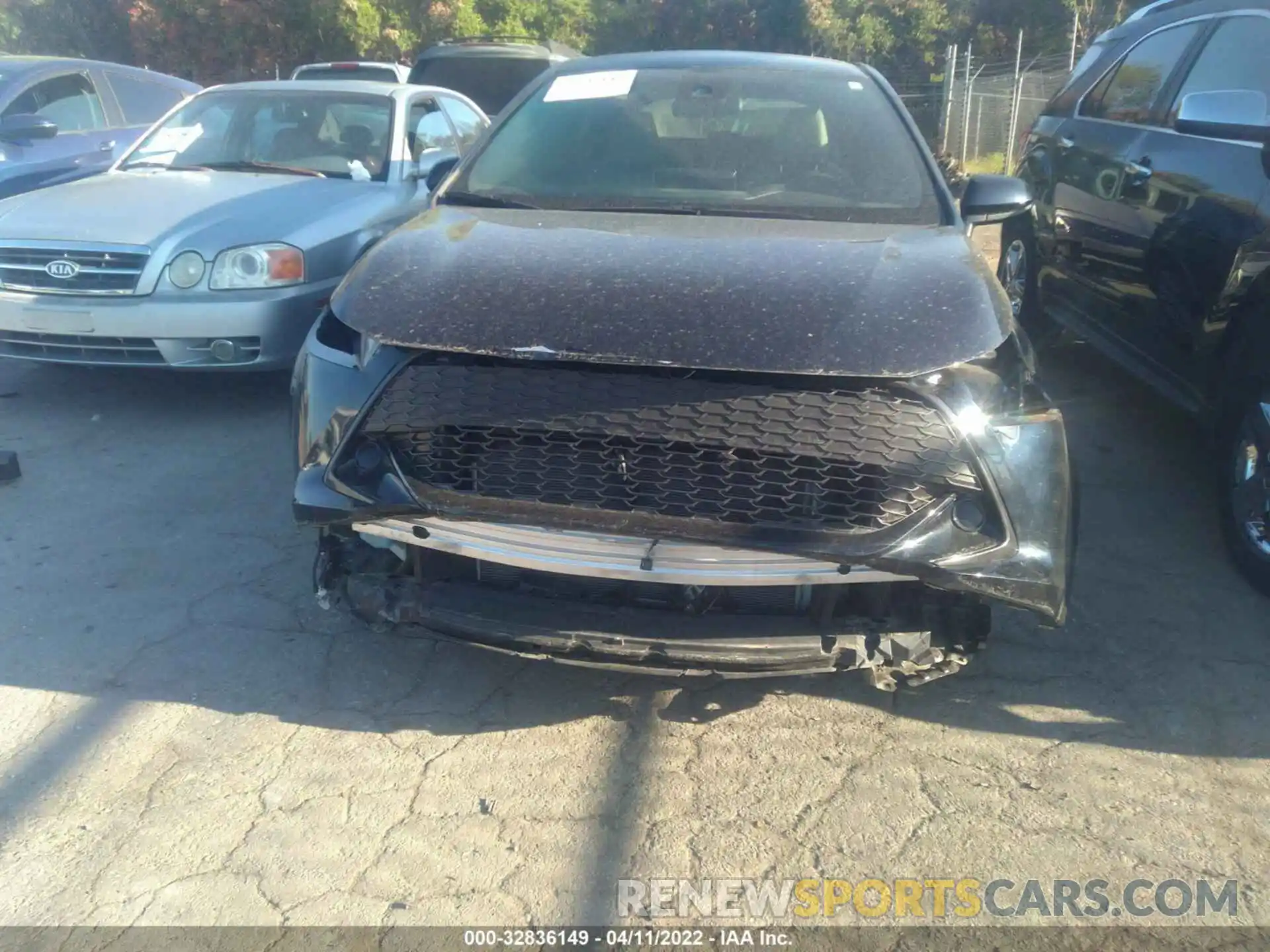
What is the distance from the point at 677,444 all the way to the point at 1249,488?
7.61 feet

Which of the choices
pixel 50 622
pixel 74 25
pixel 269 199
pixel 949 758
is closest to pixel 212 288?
pixel 269 199

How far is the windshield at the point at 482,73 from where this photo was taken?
11500mm

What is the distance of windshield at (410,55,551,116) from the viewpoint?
11.5 m

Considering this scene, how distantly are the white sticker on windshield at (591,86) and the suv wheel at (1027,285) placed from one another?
9.30 feet

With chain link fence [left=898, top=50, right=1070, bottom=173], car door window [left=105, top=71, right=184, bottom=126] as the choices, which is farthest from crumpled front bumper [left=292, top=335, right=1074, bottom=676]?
chain link fence [left=898, top=50, right=1070, bottom=173]

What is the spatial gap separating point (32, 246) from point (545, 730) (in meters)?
3.82

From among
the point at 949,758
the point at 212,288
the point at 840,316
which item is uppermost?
the point at 840,316

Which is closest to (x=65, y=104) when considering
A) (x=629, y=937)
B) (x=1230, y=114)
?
(x=1230, y=114)

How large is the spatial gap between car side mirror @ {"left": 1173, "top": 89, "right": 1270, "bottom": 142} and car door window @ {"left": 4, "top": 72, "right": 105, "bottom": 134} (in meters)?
7.22

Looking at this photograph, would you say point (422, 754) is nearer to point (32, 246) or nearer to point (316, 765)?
point (316, 765)

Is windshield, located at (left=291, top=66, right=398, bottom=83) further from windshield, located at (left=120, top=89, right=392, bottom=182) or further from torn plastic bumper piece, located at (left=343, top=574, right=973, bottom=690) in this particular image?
torn plastic bumper piece, located at (left=343, top=574, right=973, bottom=690)

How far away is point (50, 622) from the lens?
3.55 metres

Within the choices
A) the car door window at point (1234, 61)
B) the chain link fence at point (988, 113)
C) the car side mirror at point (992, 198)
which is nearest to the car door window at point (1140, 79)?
the car door window at point (1234, 61)

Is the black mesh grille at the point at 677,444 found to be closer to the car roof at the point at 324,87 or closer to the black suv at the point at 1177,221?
the black suv at the point at 1177,221
